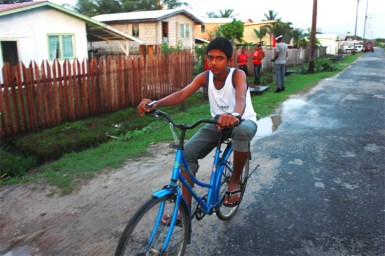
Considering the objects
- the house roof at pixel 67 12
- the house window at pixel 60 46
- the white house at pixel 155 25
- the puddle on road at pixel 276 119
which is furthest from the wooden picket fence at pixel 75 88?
the white house at pixel 155 25

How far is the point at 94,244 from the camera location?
123 inches

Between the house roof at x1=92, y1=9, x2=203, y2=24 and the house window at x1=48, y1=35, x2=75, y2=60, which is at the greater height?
the house roof at x1=92, y1=9, x2=203, y2=24

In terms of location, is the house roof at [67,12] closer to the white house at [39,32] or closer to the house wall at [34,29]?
the white house at [39,32]

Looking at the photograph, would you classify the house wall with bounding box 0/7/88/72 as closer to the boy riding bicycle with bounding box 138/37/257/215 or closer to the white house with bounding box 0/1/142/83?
the white house with bounding box 0/1/142/83

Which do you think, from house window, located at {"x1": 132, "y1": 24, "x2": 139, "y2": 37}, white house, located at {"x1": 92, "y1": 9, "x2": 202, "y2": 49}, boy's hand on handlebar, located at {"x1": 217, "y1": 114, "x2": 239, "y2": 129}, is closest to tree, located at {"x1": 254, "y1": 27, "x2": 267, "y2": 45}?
white house, located at {"x1": 92, "y1": 9, "x2": 202, "y2": 49}

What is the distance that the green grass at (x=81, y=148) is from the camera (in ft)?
15.6

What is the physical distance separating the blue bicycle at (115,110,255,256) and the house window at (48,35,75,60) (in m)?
15.8

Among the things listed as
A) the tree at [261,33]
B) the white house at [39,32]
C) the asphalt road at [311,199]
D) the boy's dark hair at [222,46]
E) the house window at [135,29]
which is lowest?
the asphalt road at [311,199]

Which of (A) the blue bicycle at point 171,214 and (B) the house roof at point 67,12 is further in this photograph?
(B) the house roof at point 67,12

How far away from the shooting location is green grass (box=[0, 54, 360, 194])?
15.6 ft

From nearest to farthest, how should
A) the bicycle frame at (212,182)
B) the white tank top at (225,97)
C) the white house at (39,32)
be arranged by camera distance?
the bicycle frame at (212,182) < the white tank top at (225,97) < the white house at (39,32)

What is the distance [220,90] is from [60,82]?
207 inches

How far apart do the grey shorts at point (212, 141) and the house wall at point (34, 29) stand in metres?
14.3

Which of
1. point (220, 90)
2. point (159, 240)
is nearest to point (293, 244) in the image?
point (159, 240)
